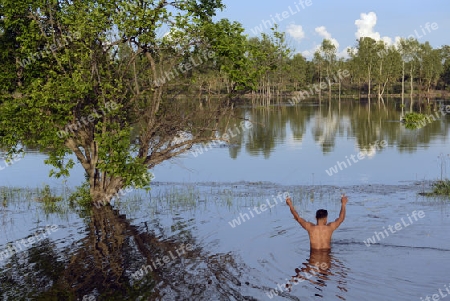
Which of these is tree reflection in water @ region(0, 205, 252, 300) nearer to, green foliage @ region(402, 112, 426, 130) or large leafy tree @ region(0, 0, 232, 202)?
large leafy tree @ region(0, 0, 232, 202)

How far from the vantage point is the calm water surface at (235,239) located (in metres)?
11.2

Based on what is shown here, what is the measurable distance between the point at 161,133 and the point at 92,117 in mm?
2338

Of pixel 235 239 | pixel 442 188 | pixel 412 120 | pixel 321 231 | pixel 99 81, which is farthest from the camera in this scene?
pixel 412 120

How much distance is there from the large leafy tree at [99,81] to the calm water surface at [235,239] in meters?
2.18

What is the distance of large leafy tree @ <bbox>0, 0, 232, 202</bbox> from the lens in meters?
16.9

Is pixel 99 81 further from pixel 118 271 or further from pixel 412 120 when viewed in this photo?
pixel 412 120

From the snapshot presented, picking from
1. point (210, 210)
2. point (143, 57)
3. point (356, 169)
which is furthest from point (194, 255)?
point (356, 169)

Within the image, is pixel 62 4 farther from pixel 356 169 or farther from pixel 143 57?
pixel 356 169

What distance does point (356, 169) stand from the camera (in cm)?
2723

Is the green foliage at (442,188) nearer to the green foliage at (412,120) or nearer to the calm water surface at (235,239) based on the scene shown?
the calm water surface at (235,239)

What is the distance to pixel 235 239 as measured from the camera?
49.4ft

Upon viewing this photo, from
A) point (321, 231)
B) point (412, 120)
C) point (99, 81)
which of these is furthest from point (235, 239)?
point (412, 120)

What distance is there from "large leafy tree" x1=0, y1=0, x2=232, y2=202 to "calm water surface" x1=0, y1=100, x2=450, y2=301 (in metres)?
2.18

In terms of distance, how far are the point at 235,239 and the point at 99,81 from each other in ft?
21.3
